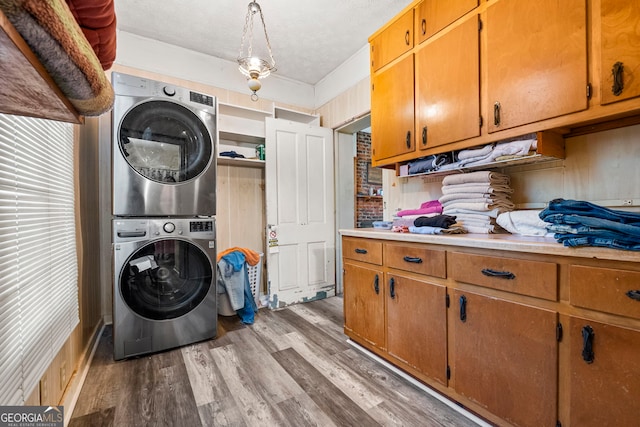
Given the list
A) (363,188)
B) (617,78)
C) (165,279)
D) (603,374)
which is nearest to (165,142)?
A: (165,279)

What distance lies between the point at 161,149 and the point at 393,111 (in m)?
1.79

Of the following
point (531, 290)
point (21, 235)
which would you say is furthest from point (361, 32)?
point (21, 235)

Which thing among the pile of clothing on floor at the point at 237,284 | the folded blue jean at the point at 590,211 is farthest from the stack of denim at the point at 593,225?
the pile of clothing on floor at the point at 237,284

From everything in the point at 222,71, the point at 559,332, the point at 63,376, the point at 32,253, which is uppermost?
the point at 222,71

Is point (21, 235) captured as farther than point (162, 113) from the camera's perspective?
No

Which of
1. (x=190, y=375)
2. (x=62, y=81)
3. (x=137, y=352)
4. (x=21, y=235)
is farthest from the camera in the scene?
(x=137, y=352)

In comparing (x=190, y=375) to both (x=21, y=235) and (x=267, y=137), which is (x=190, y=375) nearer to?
(x=21, y=235)

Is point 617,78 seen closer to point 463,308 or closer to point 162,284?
point 463,308

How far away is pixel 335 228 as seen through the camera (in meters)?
3.49

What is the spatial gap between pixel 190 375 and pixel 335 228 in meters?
2.20

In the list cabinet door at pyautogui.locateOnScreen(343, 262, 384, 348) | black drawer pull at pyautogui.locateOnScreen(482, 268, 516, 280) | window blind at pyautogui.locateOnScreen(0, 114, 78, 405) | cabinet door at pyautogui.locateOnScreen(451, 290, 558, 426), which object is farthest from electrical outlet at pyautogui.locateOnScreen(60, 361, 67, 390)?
black drawer pull at pyautogui.locateOnScreen(482, 268, 516, 280)

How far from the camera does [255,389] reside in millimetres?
1604

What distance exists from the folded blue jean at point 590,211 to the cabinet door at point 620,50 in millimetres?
452

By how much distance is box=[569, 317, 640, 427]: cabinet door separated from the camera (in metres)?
0.89
